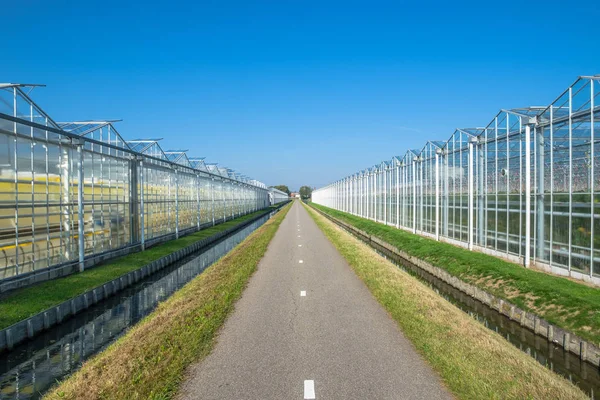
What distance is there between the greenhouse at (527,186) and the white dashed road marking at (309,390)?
392 inches

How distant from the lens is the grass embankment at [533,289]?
30.7 ft

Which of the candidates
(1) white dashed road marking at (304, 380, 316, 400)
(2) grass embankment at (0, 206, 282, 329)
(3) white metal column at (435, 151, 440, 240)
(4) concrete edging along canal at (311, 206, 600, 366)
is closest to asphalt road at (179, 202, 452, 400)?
(1) white dashed road marking at (304, 380, 316, 400)

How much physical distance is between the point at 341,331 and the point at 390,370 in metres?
2.25

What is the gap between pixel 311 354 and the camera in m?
7.73

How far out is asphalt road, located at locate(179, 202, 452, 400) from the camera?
6246 millimetres

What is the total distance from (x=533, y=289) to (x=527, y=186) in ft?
17.7

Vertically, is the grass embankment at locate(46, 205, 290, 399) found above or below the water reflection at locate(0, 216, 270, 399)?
above

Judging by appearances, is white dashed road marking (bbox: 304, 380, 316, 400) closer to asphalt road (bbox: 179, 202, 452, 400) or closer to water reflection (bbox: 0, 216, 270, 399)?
asphalt road (bbox: 179, 202, 452, 400)

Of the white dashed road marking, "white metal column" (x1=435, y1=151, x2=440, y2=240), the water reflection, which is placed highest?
"white metal column" (x1=435, y1=151, x2=440, y2=240)

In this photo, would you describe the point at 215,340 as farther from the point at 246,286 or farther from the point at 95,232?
the point at 95,232

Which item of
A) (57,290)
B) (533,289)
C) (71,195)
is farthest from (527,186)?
(71,195)

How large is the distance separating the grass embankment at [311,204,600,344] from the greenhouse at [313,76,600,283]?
106 cm

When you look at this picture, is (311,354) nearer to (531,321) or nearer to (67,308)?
(531,321)

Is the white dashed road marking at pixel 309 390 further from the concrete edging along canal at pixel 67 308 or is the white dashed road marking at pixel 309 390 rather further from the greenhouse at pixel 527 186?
the greenhouse at pixel 527 186
